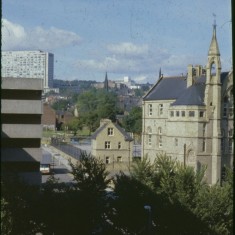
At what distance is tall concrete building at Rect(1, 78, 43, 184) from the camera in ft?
77.9

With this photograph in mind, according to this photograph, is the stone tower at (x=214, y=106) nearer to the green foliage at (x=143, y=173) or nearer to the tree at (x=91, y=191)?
the green foliage at (x=143, y=173)

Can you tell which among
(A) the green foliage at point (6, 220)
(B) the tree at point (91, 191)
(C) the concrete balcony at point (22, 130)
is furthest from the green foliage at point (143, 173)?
(A) the green foliage at point (6, 220)

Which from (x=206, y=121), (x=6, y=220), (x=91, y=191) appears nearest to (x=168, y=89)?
(x=206, y=121)

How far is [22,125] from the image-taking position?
2439cm

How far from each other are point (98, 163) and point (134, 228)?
328 centimetres

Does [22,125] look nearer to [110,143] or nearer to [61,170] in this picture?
[61,170]

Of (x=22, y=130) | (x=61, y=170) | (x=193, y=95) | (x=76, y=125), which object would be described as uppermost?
(x=193, y=95)

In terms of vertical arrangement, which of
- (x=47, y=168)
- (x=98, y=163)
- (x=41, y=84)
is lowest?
(x=47, y=168)

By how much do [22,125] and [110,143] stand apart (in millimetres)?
39191

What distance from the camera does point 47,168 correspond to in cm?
5484

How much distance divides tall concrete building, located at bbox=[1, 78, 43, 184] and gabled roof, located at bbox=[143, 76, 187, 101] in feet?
112

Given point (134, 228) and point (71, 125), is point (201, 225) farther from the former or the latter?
point (71, 125)

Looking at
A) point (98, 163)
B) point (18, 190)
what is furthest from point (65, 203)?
point (98, 163)

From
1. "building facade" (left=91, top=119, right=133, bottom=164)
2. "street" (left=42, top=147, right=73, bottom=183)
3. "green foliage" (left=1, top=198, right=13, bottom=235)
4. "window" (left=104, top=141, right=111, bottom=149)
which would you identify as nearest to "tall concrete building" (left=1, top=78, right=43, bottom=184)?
"green foliage" (left=1, top=198, right=13, bottom=235)
